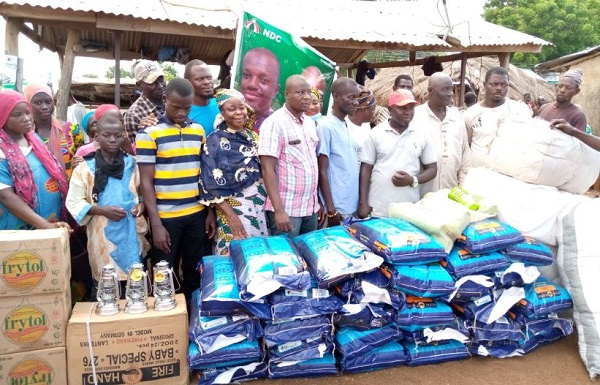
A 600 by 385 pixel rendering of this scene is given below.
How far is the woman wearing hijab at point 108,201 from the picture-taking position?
2.82 m

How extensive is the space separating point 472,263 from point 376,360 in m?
0.88

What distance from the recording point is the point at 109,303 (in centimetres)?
258

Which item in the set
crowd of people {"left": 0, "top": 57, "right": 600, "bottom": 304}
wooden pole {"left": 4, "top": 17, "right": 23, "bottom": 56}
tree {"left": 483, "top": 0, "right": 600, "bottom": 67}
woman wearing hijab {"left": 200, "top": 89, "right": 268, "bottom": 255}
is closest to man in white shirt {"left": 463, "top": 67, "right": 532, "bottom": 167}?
crowd of people {"left": 0, "top": 57, "right": 600, "bottom": 304}

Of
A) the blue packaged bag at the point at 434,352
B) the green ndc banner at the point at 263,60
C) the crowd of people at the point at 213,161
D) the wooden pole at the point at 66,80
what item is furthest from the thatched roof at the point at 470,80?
the blue packaged bag at the point at 434,352

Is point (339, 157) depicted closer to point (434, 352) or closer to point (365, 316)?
point (365, 316)

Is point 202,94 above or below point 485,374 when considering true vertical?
above

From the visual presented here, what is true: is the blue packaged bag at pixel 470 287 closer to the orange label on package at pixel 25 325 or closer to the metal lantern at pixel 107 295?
the metal lantern at pixel 107 295

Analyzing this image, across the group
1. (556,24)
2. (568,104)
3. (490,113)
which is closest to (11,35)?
(490,113)

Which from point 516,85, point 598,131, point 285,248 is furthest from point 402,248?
point 598,131

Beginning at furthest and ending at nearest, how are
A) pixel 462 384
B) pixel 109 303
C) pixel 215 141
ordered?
pixel 215 141 < pixel 462 384 < pixel 109 303

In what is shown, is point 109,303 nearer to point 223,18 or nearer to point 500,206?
point 500,206

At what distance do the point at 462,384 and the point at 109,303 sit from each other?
214 cm

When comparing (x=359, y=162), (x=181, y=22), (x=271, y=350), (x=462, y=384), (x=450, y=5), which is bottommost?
(x=462, y=384)

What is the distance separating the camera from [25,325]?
2412mm
